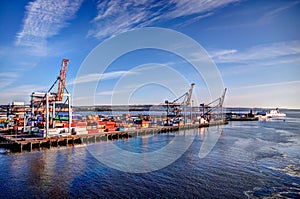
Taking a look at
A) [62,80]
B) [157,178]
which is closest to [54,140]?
[62,80]

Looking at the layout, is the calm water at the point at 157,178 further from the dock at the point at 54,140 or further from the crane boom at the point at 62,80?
the crane boom at the point at 62,80

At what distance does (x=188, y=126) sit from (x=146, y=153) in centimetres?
4585

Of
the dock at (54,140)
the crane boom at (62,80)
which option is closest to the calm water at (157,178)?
the dock at (54,140)

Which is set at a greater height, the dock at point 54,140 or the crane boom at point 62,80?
the crane boom at point 62,80

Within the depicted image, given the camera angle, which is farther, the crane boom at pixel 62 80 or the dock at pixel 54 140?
the crane boom at pixel 62 80

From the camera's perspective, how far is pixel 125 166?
2556 cm

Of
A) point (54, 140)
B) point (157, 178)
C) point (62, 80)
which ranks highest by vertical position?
point (62, 80)

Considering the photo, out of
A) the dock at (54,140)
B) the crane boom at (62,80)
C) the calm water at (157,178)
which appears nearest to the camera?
the calm water at (157,178)

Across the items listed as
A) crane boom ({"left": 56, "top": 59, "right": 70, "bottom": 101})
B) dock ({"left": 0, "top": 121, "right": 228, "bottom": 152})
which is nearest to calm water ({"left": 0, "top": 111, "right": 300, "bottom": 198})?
dock ({"left": 0, "top": 121, "right": 228, "bottom": 152})

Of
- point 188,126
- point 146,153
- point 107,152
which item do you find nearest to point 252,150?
point 146,153

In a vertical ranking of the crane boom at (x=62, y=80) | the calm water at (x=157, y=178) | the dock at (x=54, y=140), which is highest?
the crane boom at (x=62, y=80)

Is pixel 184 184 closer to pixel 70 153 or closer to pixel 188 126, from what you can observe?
pixel 70 153

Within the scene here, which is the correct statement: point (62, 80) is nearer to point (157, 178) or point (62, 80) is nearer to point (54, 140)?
point (54, 140)

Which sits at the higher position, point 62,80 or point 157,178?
point 62,80
